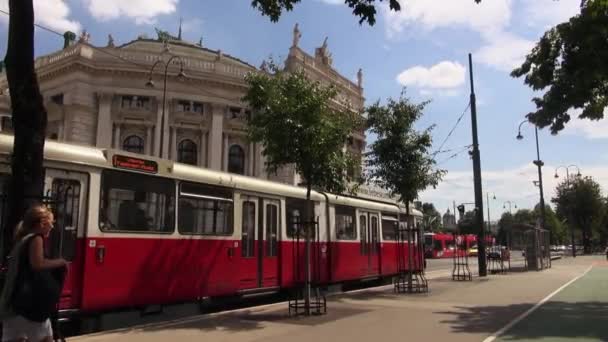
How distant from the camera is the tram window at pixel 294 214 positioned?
48.1 feet

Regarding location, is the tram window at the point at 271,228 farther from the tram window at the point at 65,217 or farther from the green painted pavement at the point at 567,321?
the green painted pavement at the point at 567,321

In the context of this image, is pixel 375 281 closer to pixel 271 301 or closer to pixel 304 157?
pixel 271 301

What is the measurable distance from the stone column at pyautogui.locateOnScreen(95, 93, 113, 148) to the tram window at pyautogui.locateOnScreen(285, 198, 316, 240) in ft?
126

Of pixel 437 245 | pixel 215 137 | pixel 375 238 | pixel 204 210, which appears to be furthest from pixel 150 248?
pixel 437 245

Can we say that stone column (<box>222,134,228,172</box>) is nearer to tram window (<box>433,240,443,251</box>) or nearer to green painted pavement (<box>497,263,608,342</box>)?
tram window (<box>433,240,443,251</box>)

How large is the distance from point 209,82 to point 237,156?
8.22m

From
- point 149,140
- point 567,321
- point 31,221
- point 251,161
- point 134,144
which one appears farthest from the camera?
point 251,161

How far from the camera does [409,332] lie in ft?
32.1

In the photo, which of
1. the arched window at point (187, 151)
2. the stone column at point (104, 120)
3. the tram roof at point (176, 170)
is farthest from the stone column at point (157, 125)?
the tram roof at point (176, 170)

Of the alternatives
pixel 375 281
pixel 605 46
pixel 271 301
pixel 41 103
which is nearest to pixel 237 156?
pixel 375 281

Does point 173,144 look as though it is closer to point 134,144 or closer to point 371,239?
point 134,144

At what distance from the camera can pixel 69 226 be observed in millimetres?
9164

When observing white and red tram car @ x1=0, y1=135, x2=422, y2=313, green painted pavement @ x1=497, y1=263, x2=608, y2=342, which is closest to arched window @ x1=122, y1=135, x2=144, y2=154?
white and red tram car @ x1=0, y1=135, x2=422, y2=313

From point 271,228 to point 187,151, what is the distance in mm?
41564
